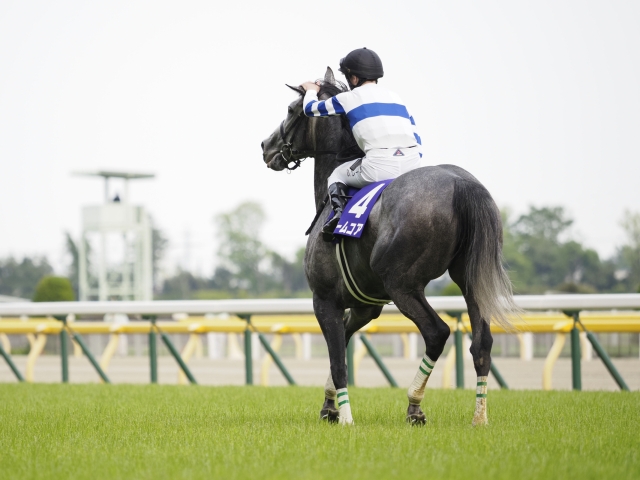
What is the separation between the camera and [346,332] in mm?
6020

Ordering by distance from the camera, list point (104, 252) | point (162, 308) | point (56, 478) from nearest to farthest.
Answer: point (56, 478) → point (162, 308) → point (104, 252)

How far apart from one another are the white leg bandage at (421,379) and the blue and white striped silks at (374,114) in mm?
1222

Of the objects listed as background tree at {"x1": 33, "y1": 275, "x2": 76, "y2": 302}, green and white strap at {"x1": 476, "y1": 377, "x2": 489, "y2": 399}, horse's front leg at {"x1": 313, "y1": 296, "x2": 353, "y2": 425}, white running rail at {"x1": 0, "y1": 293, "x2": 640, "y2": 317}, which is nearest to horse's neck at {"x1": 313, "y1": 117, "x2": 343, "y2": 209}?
horse's front leg at {"x1": 313, "y1": 296, "x2": 353, "y2": 425}

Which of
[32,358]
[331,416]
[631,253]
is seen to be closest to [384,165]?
[331,416]

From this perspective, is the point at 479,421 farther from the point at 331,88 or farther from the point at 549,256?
the point at 549,256

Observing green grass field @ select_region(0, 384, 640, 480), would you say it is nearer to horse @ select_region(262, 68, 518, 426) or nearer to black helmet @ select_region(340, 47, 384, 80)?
horse @ select_region(262, 68, 518, 426)

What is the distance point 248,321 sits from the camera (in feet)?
32.8

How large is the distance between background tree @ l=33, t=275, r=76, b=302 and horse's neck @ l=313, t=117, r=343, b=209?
20.1 metres

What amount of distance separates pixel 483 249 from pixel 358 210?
0.80 m

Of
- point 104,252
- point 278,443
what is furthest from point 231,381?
point 104,252

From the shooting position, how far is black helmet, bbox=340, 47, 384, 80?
5.44 m

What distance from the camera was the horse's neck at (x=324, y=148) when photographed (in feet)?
19.1

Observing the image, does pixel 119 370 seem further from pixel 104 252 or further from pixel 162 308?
pixel 104 252

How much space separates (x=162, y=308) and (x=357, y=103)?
6.00 meters
